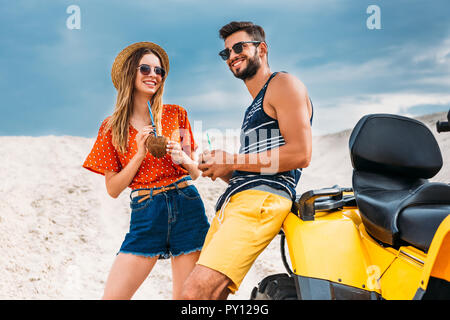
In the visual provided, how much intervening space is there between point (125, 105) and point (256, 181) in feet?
3.64

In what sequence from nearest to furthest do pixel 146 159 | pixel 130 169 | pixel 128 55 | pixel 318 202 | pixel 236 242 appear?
pixel 236 242
pixel 318 202
pixel 130 169
pixel 146 159
pixel 128 55

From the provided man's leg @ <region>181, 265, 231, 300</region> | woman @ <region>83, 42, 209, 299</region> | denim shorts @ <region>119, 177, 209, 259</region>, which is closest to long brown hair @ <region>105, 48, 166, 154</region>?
woman @ <region>83, 42, 209, 299</region>

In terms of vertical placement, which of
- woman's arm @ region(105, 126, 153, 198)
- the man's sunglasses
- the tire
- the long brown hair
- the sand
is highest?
the man's sunglasses

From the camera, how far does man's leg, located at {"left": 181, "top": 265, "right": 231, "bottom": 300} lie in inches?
83.0

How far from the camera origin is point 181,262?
281cm

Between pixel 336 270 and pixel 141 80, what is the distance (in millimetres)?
1752

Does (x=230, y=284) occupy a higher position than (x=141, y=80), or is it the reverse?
(x=141, y=80)

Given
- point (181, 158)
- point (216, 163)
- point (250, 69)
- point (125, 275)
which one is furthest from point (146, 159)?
point (250, 69)

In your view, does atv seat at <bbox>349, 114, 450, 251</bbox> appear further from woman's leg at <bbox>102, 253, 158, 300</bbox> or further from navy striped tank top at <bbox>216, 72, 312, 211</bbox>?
woman's leg at <bbox>102, 253, 158, 300</bbox>

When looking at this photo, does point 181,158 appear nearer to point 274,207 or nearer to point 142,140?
point 142,140

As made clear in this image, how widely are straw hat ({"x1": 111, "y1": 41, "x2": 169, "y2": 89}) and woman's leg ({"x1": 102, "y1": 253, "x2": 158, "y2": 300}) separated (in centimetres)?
122

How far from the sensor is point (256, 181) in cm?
235
